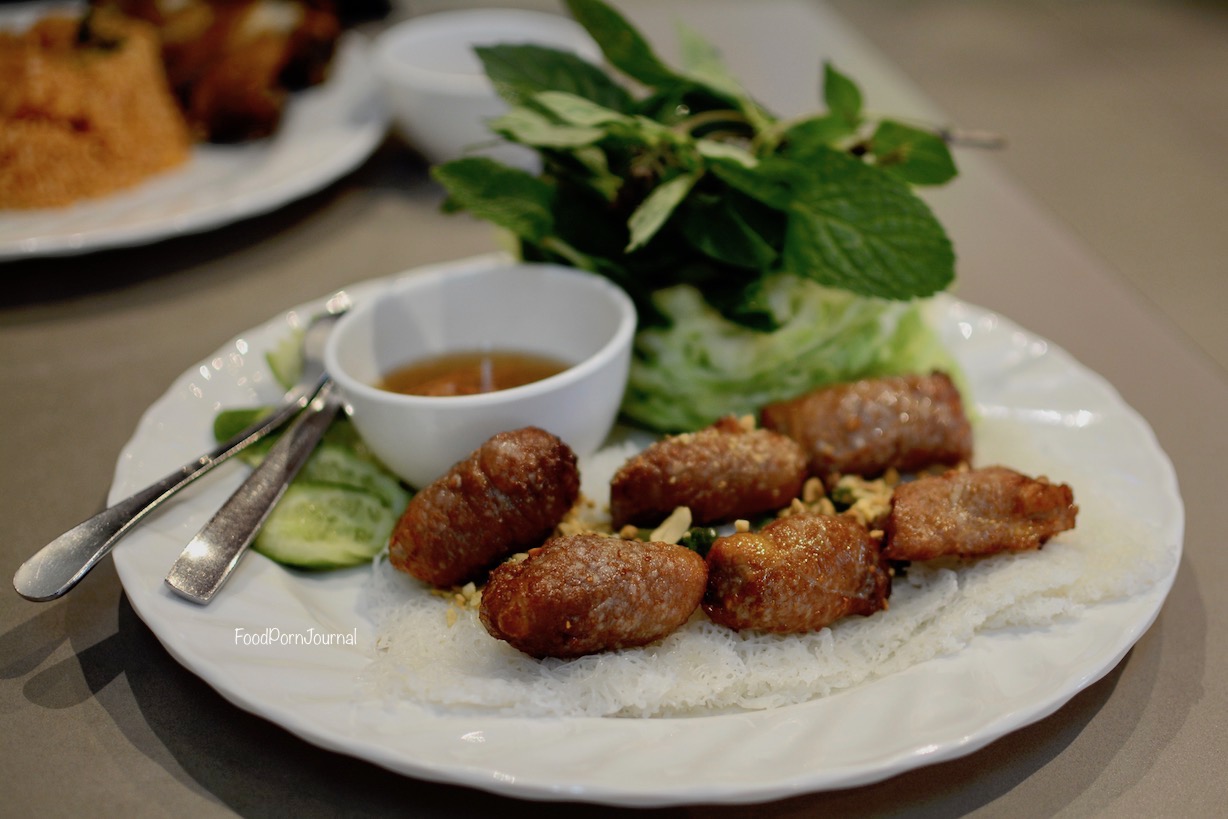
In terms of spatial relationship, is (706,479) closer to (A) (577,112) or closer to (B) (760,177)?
(B) (760,177)

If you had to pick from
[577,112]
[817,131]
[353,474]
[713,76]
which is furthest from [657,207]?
[353,474]

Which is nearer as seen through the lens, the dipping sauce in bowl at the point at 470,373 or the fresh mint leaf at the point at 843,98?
the dipping sauce in bowl at the point at 470,373

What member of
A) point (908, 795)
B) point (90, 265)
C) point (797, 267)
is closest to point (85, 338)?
point (90, 265)

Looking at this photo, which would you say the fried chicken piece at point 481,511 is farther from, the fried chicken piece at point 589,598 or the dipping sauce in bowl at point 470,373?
the dipping sauce in bowl at point 470,373

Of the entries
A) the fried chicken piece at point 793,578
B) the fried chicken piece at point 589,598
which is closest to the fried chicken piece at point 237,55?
the fried chicken piece at point 589,598

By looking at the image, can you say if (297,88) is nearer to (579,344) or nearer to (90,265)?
(90,265)

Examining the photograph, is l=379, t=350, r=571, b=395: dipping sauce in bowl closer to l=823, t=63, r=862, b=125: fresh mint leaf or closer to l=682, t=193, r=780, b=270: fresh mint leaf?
l=682, t=193, r=780, b=270: fresh mint leaf
